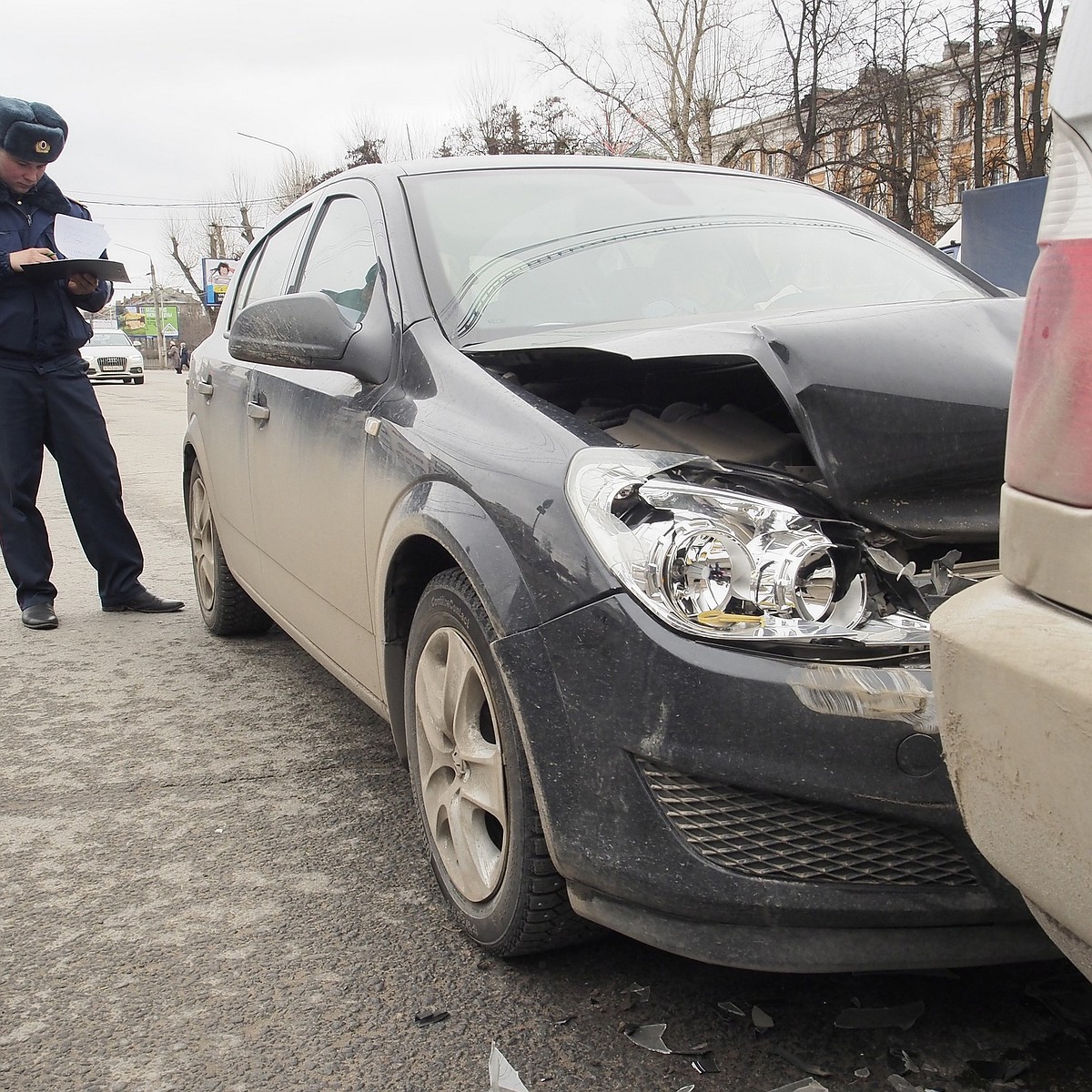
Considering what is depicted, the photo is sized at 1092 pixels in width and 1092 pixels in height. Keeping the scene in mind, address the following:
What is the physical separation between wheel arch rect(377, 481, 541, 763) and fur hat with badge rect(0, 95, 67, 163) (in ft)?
11.3

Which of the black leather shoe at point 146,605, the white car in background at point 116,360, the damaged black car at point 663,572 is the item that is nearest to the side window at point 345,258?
the damaged black car at point 663,572

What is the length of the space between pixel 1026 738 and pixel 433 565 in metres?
1.39

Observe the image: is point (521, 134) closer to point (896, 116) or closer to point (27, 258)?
point (896, 116)

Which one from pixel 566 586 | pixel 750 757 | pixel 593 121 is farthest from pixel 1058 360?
pixel 593 121

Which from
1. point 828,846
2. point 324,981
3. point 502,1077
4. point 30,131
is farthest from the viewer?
point 30,131

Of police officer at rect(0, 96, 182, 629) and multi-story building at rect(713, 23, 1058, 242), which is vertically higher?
multi-story building at rect(713, 23, 1058, 242)

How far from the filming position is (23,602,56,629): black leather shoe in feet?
16.4

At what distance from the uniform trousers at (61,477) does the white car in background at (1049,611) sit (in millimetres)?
4591

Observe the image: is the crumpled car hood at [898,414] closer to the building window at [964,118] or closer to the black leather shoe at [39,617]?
the black leather shoe at [39,617]

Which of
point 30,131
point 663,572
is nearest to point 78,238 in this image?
point 30,131

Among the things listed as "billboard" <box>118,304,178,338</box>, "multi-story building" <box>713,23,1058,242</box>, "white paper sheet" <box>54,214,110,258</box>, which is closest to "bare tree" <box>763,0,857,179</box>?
"multi-story building" <box>713,23,1058,242</box>

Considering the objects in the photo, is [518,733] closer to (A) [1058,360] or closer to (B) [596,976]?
(B) [596,976]

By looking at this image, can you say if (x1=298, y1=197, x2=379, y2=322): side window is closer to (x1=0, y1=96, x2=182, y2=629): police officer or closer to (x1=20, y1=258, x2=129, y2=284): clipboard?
(x1=20, y1=258, x2=129, y2=284): clipboard

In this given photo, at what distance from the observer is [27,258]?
15.8 ft
